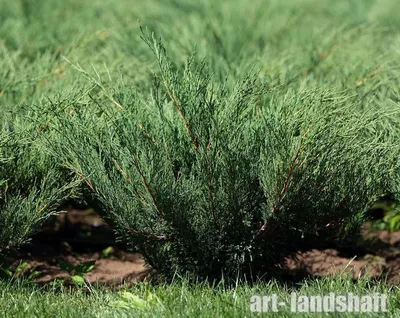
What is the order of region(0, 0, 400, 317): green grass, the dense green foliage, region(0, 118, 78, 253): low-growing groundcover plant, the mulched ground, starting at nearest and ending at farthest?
1. region(0, 0, 400, 317): green grass
2. the dense green foliage
3. region(0, 118, 78, 253): low-growing groundcover plant
4. the mulched ground

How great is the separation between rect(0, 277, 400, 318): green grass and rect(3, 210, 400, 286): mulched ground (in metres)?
0.58

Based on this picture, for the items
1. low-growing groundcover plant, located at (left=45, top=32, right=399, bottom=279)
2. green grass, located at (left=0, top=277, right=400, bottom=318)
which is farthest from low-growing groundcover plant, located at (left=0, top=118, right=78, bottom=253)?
green grass, located at (left=0, top=277, right=400, bottom=318)

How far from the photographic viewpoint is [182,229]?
3852mm

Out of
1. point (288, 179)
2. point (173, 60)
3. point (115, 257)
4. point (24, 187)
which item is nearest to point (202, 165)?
point (288, 179)

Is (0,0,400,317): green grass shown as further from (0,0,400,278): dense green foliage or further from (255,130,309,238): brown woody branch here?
(255,130,309,238): brown woody branch

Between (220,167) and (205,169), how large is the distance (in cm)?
8

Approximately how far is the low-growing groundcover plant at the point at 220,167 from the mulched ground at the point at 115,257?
52cm

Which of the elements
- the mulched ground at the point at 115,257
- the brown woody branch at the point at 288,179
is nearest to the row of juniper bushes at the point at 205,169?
the brown woody branch at the point at 288,179

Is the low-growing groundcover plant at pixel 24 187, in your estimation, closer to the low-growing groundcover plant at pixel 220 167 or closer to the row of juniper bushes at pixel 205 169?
the row of juniper bushes at pixel 205 169

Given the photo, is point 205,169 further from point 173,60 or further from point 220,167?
point 173,60

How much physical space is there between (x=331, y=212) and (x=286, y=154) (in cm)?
45

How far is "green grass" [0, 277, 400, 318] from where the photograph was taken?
3.33m

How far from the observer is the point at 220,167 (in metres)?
3.79

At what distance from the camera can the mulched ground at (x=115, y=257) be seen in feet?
15.1
